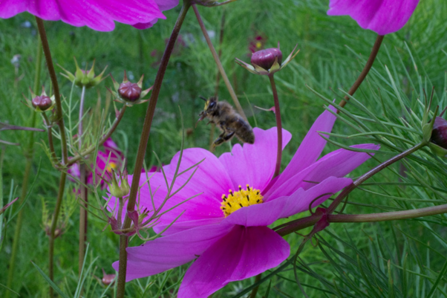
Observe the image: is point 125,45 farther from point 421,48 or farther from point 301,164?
point 301,164

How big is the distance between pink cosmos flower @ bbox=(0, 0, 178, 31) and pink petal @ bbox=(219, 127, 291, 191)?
148 millimetres

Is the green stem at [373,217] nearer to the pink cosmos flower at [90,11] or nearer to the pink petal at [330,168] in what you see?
the pink petal at [330,168]

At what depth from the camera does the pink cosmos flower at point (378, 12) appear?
223 millimetres

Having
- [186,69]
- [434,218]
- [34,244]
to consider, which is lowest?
[34,244]

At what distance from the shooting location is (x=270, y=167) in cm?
32

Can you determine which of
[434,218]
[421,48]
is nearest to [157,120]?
[421,48]

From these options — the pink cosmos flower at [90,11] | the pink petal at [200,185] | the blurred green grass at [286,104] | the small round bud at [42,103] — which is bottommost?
the blurred green grass at [286,104]

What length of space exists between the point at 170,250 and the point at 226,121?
0.21 meters

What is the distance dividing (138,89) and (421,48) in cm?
59

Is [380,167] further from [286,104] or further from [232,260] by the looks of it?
[286,104]

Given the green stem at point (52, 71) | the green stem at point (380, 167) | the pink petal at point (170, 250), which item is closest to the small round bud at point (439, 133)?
the green stem at point (380, 167)

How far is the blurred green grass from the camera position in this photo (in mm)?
363

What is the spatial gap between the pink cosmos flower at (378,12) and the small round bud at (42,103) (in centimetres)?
26

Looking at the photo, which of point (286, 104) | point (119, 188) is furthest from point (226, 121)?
point (286, 104)
